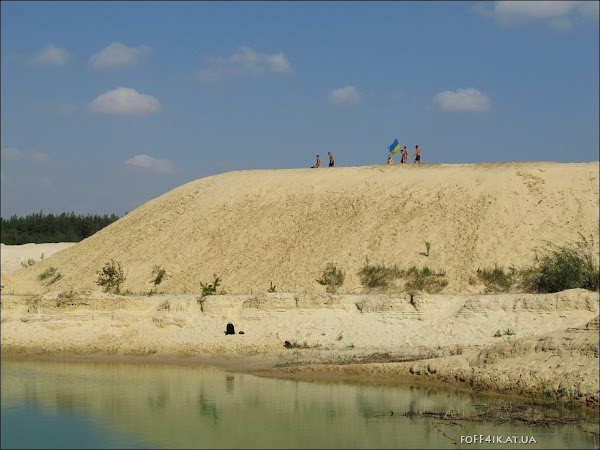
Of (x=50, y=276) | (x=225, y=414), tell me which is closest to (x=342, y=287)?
(x=50, y=276)

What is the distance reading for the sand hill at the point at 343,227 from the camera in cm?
3412

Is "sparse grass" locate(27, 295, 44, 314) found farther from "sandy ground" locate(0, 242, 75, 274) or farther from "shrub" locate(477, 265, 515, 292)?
"sandy ground" locate(0, 242, 75, 274)

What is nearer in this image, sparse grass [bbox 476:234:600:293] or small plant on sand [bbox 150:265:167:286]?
sparse grass [bbox 476:234:600:293]

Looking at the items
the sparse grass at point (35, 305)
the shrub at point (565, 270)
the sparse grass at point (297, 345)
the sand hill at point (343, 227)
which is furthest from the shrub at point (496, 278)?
the sparse grass at point (35, 305)

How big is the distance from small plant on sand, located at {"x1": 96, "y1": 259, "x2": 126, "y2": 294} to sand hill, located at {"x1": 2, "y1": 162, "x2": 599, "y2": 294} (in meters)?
0.42

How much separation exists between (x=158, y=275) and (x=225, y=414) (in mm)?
19941

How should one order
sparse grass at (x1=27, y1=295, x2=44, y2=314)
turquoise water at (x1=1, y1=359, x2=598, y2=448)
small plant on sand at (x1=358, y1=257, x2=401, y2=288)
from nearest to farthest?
turquoise water at (x1=1, y1=359, x2=598, y2=448)
sparse grass at (x1=27, y1=295, x2=44, y2=314)
small plant on sand at (x1=358, y1=257, x2=401, y2=288)

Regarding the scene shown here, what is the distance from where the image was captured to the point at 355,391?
65.1 ft

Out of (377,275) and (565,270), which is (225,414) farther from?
(377,275)

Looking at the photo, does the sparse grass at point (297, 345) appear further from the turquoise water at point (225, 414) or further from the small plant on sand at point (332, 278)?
the small plant on sand at point (332, 278)

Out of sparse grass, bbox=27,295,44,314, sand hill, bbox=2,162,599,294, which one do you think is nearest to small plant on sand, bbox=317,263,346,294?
sand hill, bbox=2,162,599,294

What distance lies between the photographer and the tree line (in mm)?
62531

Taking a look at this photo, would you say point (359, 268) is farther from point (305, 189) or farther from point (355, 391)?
point (355, 391)

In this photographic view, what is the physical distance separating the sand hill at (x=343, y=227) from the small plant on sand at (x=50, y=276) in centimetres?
→ 45
